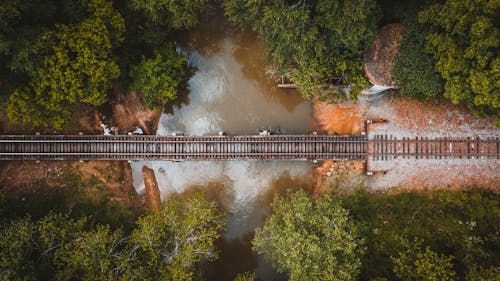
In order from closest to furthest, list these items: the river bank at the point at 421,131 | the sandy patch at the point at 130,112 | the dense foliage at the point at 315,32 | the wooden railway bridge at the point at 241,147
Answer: the dense foliage at the point at 315,32, the wooden railway bridge at the point at 241,147, the river bank at the point at 421,131, the sandy patch at the point at 130,112

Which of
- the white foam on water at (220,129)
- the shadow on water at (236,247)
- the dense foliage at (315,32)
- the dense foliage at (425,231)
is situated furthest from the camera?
the shadow on water at (236,247)

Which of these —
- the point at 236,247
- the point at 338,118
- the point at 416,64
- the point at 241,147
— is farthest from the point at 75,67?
the point at 416,64

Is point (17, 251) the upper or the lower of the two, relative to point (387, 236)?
upper

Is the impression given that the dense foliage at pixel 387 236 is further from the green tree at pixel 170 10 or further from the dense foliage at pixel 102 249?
the green tree at pixel 170 10

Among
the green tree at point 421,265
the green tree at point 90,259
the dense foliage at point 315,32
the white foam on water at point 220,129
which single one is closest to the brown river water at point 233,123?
the white foam on water at point 220,129

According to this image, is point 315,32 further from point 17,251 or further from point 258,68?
point 17,251

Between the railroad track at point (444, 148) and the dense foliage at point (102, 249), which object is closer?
the dense foliage at point (102, 249)

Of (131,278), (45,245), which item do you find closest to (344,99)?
(131,278)

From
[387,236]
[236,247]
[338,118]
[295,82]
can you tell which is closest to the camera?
[295,82]
